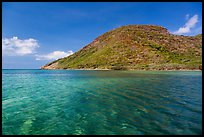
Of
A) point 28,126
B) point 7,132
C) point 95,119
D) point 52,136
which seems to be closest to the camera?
point 52,136

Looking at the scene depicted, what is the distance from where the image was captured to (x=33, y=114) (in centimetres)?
1711

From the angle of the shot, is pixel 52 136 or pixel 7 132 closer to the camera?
pixel 52 136

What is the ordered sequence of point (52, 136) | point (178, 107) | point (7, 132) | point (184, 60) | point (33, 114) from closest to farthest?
point (52, 136) < point (7, 132) < point (33, 114) < point (178, 107) < point (184, 60)

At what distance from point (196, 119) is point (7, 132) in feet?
41.6

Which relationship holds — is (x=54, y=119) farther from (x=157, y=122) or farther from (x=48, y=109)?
(x=157, y=122)

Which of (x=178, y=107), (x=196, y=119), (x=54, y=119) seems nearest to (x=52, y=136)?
(x=54, y=119)

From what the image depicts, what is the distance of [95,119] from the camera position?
49.0ft

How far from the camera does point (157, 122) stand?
13.6 meters

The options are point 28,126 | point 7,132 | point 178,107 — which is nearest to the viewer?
point 7,132

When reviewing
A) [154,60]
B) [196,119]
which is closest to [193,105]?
[196,119]

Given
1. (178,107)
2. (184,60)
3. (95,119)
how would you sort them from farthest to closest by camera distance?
(184,60)
(178,107)
(95,119)

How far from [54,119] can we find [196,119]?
34.0 feet

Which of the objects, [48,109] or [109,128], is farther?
[48,109]

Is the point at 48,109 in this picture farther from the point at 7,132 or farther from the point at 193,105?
the point at 193,105
